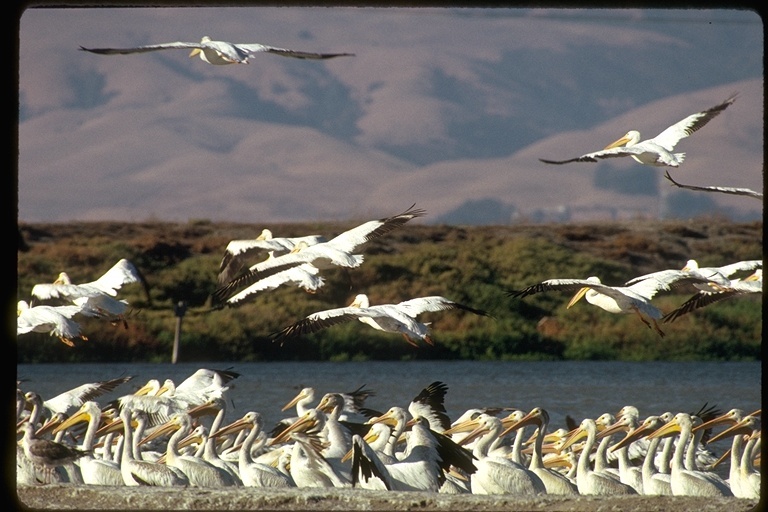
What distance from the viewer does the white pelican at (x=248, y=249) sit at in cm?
903

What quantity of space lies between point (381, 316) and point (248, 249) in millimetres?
1546

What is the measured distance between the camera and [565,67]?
4347 centimetres

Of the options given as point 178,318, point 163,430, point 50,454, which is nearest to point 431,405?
point 163,430

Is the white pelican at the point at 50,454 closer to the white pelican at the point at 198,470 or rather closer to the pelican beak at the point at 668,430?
the white pelican at the point at 198,470

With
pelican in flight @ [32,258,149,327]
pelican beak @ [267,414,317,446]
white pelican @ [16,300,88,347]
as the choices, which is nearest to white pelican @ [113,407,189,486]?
pelican beak @ [267,414,317,446]

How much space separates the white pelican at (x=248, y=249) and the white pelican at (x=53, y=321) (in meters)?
1.15

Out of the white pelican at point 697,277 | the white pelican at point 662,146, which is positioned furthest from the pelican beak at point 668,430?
the white pelican at point 662,146

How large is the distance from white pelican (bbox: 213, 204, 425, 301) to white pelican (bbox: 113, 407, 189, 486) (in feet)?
4.68

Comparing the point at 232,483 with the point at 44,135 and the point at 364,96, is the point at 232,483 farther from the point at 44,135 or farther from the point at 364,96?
the point at 364,96

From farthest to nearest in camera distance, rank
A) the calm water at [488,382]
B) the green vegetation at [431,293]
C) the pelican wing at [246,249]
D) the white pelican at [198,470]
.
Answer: the green vegetation at [431,293]
the calm water at [488,382]
the pelican wing at [246,249]
the white pelican at [198,470]

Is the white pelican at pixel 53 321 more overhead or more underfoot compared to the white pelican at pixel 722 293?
more underfoot

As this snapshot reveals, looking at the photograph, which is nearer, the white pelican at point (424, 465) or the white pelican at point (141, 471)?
the white pelican at point (424, 465)

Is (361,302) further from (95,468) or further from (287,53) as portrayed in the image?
(95,468)

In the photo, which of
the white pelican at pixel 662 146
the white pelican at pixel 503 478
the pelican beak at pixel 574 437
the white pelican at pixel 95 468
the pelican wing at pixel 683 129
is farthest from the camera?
the pelican beak at pixel 574 437
